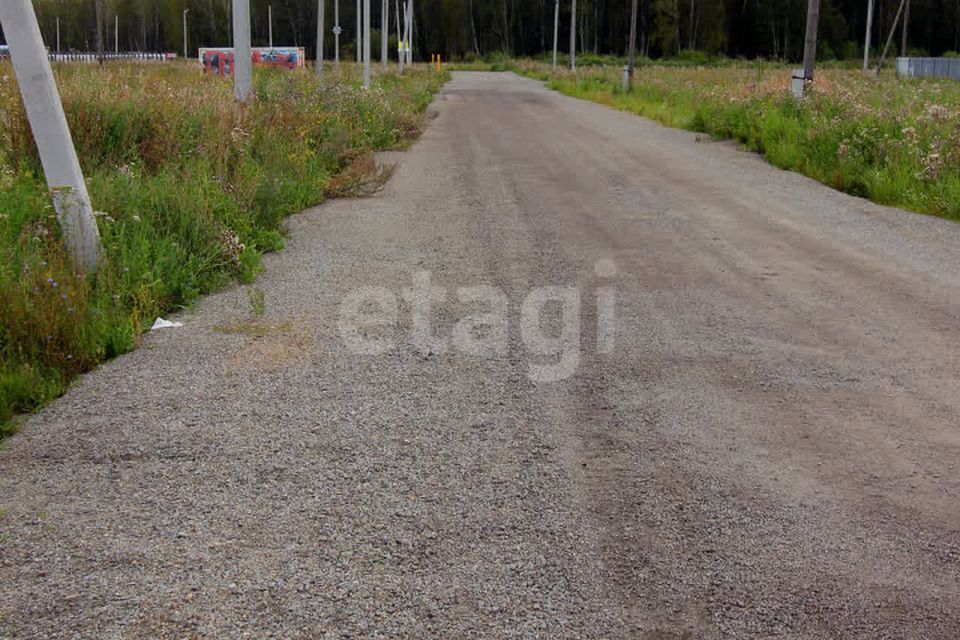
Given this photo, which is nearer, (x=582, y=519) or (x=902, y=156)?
(x=582, y=519)

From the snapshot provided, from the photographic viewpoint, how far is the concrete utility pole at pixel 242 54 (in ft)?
53.6

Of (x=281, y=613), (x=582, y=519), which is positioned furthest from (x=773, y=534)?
(x=281, y=613)

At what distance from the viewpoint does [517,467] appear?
16.5ft

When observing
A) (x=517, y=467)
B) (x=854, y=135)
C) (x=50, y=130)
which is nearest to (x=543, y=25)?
(x=854, y=135)

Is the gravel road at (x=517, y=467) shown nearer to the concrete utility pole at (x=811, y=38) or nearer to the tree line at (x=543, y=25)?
the concrete utility pole at (x=811, y=38)

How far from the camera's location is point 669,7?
388 feet

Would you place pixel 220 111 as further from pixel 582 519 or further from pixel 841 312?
pixel 582 519

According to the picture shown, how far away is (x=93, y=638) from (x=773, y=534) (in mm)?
2617

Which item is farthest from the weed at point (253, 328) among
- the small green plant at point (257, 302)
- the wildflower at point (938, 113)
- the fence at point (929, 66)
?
the fence at point (929, 66)

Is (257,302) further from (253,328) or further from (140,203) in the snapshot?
(140,203)

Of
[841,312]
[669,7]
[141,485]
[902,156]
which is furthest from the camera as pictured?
[669,7]

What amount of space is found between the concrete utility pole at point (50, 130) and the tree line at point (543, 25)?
101 m

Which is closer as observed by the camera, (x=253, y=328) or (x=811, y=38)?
(x=253, y=328)

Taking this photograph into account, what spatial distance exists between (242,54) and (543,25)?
122 meters
